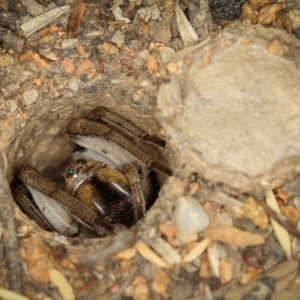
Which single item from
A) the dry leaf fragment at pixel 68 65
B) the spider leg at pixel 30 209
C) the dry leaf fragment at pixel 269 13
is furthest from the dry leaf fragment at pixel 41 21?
the dry leaf fragment at pixel 269 13

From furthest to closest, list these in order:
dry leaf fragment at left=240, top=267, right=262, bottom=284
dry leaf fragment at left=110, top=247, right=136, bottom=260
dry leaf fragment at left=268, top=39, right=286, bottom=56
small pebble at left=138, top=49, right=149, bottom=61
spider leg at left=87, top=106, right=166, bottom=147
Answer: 1. spider leg at left=87, top=106, right=166, bottom=147
2. small pebble at left=138, top=49, right=149, bottom=61
3. dry leaf fragment at left=268, top=39, right=286, bottom=56
4. dry leaf fragment at left=110, top=247, right=136, bottom=260
5. dry leaf fragment at left=240, top=267, right=262, bottom=284

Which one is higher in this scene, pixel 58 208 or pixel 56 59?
pixel 56 59

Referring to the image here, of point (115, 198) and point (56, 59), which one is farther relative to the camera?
point (115, 198)

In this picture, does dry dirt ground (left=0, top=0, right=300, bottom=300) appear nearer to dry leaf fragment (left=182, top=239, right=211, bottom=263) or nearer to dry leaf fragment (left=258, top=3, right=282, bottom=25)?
dry leaf fragment (left=182, top=239, right=211, bottom=263)

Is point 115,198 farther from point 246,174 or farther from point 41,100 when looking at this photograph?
point 246,174

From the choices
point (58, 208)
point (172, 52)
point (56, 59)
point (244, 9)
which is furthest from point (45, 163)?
point (244, 9)

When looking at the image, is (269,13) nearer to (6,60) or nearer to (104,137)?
(104,137)

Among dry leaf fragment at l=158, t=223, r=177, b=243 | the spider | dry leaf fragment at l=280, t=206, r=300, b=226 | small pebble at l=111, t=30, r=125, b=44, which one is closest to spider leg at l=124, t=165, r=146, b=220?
the spider
